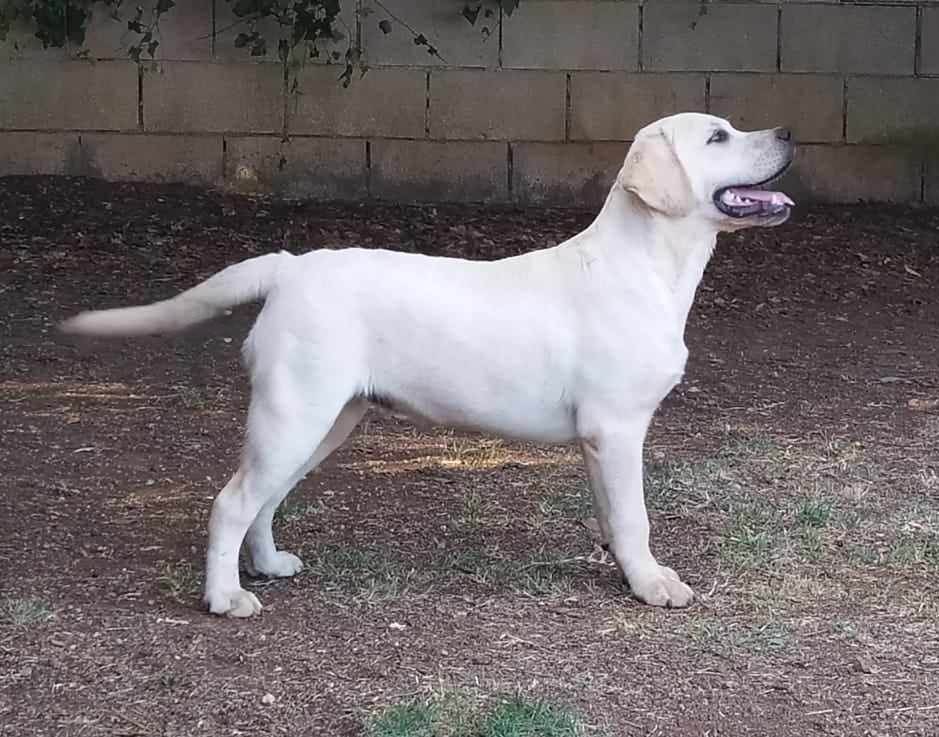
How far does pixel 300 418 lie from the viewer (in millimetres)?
4266

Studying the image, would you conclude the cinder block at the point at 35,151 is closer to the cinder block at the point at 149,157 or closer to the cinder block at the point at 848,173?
the cinder block at the point at 149,157

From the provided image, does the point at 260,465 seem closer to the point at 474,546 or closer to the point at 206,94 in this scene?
the point at 474,546

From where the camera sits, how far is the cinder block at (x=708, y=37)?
9.75m

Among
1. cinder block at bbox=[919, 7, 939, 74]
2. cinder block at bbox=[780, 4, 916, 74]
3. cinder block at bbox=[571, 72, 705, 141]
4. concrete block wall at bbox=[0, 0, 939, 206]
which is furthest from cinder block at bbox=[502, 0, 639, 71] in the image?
cinder block at bbox=[919, 7, 939, 74]

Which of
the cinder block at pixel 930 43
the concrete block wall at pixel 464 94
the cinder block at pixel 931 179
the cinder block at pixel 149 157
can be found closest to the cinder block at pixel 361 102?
the concrete block wall at pixel 464 94

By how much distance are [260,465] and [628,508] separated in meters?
1.04

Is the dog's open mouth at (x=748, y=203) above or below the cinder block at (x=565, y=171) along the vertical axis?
above

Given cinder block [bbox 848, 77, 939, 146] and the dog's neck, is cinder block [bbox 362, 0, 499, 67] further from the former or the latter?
the dog's neck

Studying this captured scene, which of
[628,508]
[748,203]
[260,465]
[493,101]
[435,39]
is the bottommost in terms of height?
[628,508]

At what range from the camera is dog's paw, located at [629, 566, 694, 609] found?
4.49 metres

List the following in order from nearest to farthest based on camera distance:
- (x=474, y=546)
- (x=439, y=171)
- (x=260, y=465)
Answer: (x=260, y=465)
(x=474, y=546)
(x=439, y=171)

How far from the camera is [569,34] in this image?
972 cm

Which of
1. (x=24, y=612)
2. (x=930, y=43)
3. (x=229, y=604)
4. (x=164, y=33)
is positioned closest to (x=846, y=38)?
(x=930, y=43)

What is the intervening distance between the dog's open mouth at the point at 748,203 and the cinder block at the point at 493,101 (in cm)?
535
